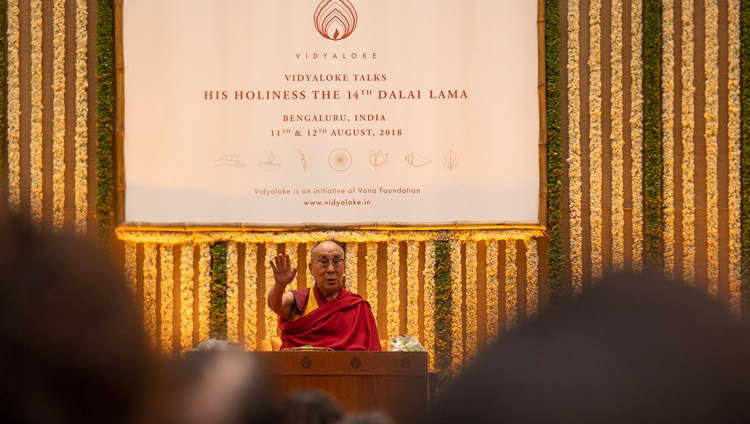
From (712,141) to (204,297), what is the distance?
9.67 ft

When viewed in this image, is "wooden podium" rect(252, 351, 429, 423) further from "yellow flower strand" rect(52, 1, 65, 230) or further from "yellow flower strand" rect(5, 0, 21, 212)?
"yellow flower strand" rect(5, 0, 21, 212)

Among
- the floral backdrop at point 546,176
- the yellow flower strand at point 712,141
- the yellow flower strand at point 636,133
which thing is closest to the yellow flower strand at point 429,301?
the floral backdrop at point 546,176

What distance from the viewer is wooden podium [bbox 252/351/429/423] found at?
11.1 ft

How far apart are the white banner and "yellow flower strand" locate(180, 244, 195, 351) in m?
0.24

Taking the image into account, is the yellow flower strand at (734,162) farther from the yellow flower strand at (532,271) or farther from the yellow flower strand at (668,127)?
the yellow flower strand at (532,271)

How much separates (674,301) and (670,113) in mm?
4530

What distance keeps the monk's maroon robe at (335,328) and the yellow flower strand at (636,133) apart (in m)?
1.67

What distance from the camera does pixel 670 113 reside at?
4.85m

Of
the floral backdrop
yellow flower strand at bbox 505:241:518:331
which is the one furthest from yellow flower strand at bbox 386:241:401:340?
yellow flower strand at bbox 505:241:518:331

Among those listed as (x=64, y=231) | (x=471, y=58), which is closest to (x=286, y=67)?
(x=471, y=58)

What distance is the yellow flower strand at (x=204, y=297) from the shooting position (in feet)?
15.7

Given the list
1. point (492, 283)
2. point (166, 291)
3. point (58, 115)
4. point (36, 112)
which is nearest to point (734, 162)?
point (492, 283)

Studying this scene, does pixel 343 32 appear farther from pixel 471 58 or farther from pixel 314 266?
pixel 314 266

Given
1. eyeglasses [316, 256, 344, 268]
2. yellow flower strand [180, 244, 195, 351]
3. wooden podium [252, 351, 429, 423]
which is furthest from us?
yellow flower strand [180, 244, 195, 351]
